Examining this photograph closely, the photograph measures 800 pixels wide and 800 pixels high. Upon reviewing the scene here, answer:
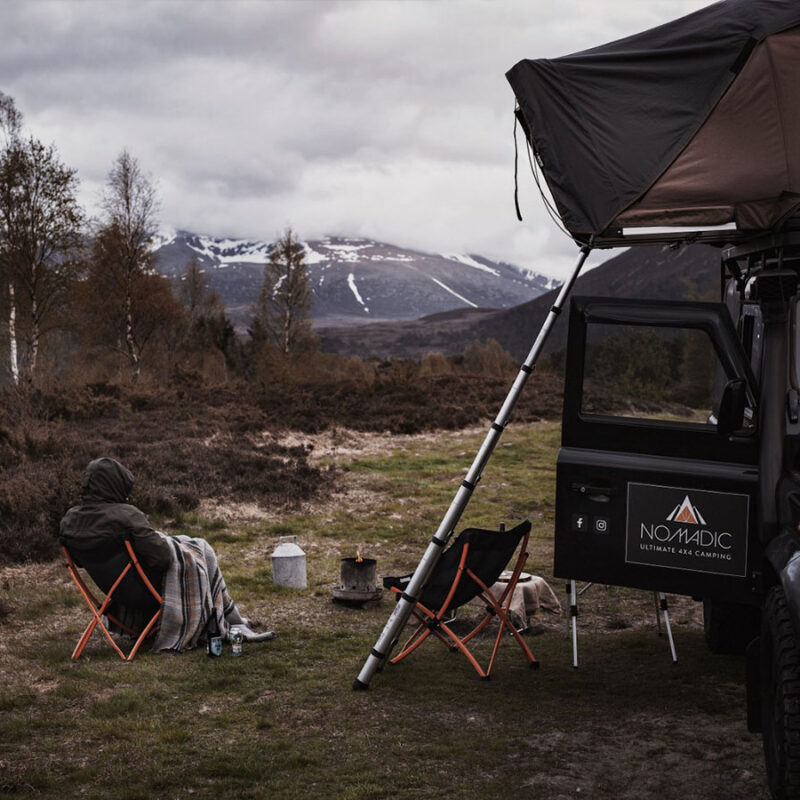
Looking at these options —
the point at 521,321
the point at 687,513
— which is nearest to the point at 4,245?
the point at 687,513

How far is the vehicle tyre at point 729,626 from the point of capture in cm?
598

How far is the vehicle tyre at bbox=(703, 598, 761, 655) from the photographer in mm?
5984

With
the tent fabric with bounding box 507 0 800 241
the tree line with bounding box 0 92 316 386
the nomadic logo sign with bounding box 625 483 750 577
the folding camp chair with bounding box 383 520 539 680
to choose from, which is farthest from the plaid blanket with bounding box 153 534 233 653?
the tree line with bounding box 0 92 316 386

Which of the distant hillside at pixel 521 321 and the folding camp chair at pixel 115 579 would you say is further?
the distant hillside at pixel 521 321

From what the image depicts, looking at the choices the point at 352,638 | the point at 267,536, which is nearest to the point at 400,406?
the point at 267,536

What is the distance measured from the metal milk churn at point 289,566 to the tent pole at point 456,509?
9.15ft

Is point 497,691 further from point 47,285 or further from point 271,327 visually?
point 271,327

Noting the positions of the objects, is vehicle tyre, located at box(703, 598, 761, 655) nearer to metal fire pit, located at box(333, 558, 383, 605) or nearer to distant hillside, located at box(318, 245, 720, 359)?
metal fire pit, located at box(333, 558, 383, 605)

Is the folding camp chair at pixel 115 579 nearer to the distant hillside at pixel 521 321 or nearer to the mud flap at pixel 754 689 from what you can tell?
the mud flap at pixel 754 689

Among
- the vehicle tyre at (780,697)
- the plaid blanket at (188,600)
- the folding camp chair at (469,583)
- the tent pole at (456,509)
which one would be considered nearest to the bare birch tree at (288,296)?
the plaid blanket at (188,600)

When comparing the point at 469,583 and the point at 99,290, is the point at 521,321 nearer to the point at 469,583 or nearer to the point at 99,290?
the point at 99,290

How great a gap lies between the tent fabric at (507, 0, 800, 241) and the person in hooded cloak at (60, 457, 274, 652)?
343 centimetres

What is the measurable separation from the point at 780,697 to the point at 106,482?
442 centimetres

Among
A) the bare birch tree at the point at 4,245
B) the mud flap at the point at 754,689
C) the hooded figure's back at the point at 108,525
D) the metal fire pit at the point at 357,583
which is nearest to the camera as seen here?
the mud flap at the point at 754,689
